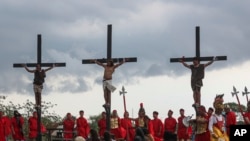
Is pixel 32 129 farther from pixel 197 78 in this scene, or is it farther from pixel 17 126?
pixel 197 78

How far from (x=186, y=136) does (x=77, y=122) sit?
4.45 metres

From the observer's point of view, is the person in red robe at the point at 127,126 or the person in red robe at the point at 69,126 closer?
the person in red robe at the point at 127,126

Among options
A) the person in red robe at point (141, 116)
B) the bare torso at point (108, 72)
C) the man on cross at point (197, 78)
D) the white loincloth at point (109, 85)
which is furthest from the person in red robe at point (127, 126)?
the man on cross at point (197, 78)

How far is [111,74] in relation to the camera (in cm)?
2523

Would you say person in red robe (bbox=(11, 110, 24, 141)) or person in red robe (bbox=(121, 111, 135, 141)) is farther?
person in red robe (bbox=(11, 110, 24, 141))

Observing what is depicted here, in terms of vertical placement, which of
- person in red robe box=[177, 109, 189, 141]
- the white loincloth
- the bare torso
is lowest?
person in red robe box=[177, 109, 189, 141]

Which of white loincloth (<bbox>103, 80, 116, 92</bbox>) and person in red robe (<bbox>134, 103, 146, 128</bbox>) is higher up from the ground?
white loincloth (<bbox>103, 80, 116, 92</bbox>)

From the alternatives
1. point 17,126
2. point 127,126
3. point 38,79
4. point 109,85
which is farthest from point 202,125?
point 17,126

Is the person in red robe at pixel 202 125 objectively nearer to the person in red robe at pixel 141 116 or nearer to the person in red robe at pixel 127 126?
the person in red robe at pixel 141 116

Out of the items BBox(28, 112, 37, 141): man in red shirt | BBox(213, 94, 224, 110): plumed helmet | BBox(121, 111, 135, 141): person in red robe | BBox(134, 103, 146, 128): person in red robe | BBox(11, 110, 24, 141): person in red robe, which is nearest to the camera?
BBox(213, 94, 224, 110): plumed helmet

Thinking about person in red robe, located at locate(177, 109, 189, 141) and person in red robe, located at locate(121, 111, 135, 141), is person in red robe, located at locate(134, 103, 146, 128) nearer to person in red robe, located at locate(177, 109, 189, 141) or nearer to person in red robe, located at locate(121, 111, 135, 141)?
person in red robe, located at locate(121, 111, 135, 141)

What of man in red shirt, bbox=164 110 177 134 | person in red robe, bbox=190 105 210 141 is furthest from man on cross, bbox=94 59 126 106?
person in red robe, bbox=190 105 210 141

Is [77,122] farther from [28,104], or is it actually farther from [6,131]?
[28,104]

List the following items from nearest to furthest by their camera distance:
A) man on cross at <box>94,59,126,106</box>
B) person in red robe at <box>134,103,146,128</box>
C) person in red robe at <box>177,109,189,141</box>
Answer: person in red robe at <box>134,103,146,128</box>
man on cross at <box>94,59,126,106</box>
person in red robe at <box>177,109,189,141</box>
